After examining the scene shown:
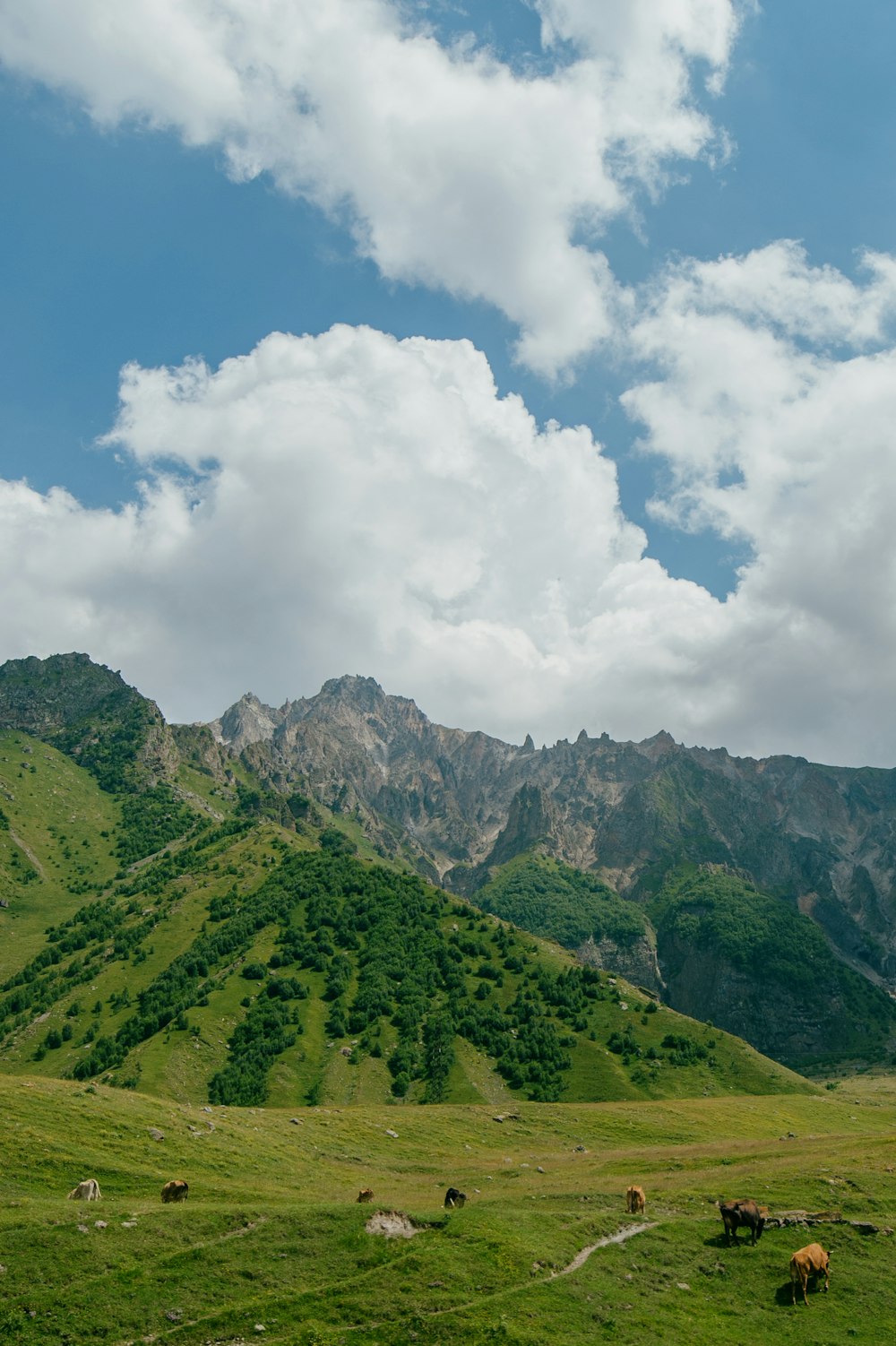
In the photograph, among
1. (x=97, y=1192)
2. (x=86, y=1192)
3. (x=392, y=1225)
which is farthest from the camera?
(x=97, y=1192)

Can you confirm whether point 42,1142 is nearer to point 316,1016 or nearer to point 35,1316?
point 35,1316

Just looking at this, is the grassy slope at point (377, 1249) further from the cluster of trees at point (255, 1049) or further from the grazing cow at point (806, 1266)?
the cluster of trees at point (255, 1049)

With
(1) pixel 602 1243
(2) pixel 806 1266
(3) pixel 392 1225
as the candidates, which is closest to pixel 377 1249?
(3) pixel 392 1225

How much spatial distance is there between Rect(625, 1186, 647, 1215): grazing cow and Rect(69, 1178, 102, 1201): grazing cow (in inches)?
1332

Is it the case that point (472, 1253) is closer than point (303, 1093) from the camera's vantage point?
Yes

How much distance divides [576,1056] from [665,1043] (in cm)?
2369

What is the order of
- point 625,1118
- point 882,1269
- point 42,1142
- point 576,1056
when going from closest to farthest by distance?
point 882,1269 < point 42,1142 < point 625,1118 < point 576,1056

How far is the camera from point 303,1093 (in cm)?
15300

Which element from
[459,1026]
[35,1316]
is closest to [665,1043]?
[459,1026]

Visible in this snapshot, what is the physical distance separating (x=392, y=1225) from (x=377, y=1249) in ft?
9.60

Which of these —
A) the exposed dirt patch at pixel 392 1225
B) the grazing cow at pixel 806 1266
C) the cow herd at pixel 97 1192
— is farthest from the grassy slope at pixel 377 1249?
the cow herd at pixel 97 1192

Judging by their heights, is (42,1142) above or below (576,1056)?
above

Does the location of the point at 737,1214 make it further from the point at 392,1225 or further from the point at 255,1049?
the point at 255,1049

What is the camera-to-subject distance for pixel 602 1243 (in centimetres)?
4384
